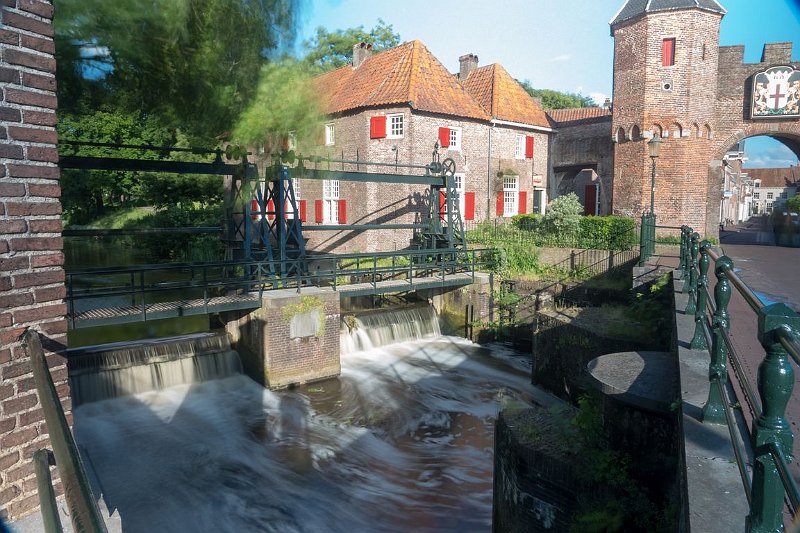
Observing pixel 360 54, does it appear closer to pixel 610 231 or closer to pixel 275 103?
pixel 610 231

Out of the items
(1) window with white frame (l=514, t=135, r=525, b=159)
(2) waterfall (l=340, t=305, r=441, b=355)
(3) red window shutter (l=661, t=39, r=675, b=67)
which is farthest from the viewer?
(1) window with white frame (l=514, t=135, r=525, b=159)

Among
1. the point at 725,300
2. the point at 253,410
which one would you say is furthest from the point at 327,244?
the point at 725,300

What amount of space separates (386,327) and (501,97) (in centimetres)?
1508

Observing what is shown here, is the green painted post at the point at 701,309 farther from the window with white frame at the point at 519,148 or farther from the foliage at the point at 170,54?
the window with white frame at the point at 519,148

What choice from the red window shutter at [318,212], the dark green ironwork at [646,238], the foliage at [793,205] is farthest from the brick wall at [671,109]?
the foliage at [793,205]

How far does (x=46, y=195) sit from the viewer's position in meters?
2.34

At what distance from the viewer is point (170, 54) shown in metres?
8.77

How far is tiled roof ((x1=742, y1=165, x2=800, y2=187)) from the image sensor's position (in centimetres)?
8212

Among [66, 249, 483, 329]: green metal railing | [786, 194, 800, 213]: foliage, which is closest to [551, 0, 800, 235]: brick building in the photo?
[66, 249, 483, 329]: green metal railing

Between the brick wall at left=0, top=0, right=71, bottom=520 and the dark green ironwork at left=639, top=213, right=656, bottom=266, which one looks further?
the dark green ironwork at left=639, top=213, right=656, bottom=266

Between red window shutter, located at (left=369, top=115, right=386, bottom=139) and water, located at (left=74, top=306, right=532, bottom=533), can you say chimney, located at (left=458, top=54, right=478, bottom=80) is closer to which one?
red window shutter, located at (left=369, top=115, right=386, bottom=139)

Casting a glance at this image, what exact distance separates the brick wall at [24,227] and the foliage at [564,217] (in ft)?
61.8

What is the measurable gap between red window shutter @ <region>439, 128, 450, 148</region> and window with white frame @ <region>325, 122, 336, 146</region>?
5052 millimetres

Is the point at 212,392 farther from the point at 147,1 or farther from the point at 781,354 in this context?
the point at 781,354
